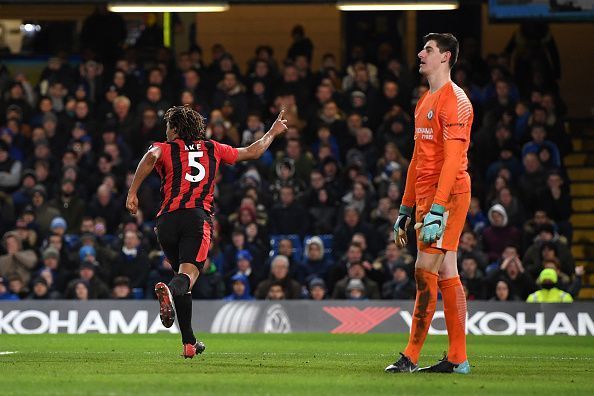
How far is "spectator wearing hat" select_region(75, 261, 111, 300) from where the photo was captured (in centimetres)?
1998

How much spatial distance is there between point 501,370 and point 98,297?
10178 millimetres

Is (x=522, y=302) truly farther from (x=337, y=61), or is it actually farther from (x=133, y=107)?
(x=337, y=61)

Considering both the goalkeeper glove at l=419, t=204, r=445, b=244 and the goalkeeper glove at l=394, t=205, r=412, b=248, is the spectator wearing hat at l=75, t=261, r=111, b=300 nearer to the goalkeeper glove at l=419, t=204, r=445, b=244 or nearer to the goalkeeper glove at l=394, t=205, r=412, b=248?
the goalkeeper glove at l=394, t=205, r=412, b=248

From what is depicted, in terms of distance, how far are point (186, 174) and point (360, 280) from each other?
8.50 meters

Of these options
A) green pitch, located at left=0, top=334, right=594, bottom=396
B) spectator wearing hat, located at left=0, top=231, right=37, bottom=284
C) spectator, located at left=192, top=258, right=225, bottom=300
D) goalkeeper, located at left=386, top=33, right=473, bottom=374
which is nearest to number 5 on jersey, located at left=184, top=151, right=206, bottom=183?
green pitch, located at left=0, top=334, right=594, bottom=396

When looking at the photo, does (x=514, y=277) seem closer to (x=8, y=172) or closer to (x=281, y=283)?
(x=281, y=283)

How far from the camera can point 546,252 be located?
777 inches

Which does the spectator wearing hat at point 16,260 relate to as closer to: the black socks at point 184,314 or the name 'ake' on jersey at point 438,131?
the black socks at point 184,314

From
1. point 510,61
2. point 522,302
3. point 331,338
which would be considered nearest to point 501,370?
point 331,338

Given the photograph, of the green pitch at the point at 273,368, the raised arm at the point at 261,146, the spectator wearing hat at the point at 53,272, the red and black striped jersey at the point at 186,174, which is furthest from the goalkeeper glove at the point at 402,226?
the spectator wearing hat at the point at 53,272

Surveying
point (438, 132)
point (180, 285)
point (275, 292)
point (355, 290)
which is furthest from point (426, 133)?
point (355, 290)

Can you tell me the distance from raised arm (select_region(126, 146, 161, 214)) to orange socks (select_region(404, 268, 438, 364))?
8.30ft

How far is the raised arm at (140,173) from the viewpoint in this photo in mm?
11297

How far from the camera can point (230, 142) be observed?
876 inches
